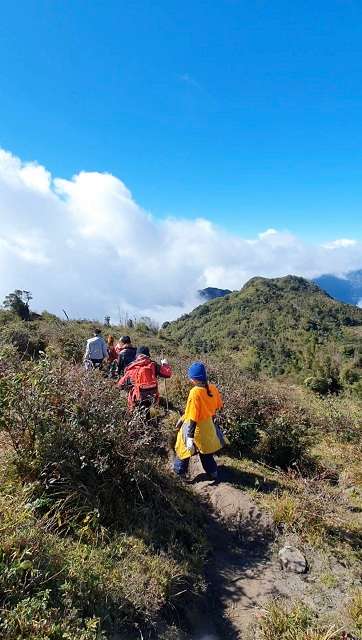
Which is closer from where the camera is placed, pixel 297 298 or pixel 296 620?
pixel 296 620

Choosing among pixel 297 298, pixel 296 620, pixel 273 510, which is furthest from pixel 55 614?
pixel 297 298

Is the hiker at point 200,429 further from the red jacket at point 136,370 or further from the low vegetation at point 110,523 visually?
the red jacket at point 136,370

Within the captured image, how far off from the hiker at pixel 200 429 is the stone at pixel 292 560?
1473mm

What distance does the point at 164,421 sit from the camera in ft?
25.8

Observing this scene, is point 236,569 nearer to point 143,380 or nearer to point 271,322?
point 143,380

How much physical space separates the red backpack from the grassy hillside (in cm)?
4546

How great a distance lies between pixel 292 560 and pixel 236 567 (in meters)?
Result: 0.62

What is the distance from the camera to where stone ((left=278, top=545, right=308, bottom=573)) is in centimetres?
441

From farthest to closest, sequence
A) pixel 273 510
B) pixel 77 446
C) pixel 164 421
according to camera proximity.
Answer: pixel 164 421
pixel 273 510
pixel 77 446

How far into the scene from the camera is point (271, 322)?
83.1 m

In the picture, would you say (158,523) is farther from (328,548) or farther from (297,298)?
(297,298)

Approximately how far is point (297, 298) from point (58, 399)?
10220 cm

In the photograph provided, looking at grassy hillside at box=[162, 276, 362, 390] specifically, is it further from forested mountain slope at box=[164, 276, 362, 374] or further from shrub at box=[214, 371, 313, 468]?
shrub at box=[214, 371, 313, 468]

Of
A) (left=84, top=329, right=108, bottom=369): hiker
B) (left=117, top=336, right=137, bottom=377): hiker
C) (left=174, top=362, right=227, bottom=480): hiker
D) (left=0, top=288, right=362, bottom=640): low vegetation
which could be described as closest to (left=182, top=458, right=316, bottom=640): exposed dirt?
(left=0, top=288, right=362, bottom=640): low vegetation
